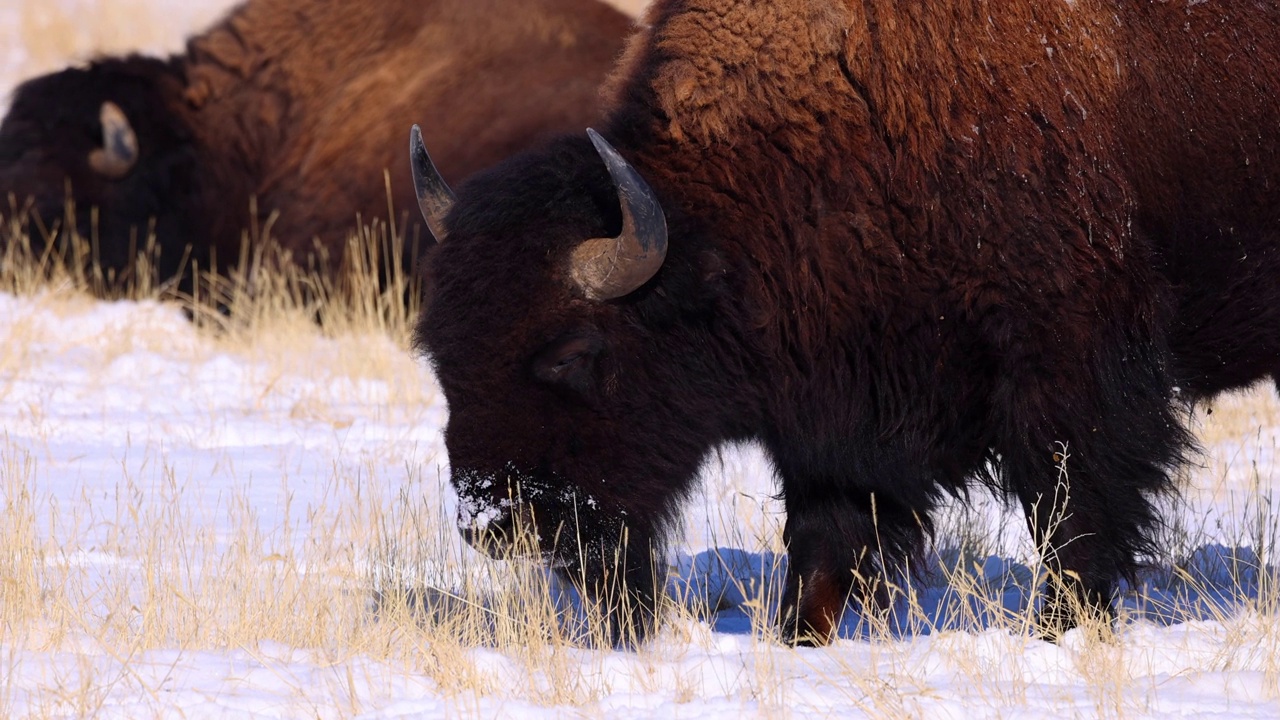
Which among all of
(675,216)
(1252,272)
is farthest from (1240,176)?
(675,216)

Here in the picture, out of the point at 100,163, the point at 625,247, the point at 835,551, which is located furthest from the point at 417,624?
the point at 100,163

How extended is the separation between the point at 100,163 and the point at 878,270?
7.85 m

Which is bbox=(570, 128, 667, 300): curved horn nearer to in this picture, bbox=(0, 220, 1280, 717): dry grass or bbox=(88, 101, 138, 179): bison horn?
bbox=(0, 220, 1280, 717): dry grass

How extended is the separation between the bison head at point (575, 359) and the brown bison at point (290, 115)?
5850 mm

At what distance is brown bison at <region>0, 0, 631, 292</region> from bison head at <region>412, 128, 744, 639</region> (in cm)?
585

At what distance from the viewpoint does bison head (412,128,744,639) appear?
4.10 meters

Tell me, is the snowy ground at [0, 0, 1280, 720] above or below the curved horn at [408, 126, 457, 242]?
below

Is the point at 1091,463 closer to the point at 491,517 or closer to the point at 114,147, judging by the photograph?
the point at 491,517

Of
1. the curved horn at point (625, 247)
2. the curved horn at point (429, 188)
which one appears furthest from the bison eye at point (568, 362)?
the curved horn at point (429, 188)

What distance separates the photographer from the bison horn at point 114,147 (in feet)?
34.8

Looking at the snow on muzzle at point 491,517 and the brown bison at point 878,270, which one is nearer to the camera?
the snow on muzzle at point 491,517

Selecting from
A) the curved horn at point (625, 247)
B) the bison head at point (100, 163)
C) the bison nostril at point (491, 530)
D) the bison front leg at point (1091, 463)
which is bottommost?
the bison head at point (100, 163)

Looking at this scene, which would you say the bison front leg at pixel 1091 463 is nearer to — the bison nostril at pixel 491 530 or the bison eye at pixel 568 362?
the bison eye at pixel 568 362

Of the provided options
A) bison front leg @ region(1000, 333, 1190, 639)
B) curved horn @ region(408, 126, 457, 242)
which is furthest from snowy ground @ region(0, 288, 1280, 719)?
curved horn @ region(408, 126, 457, 242)
